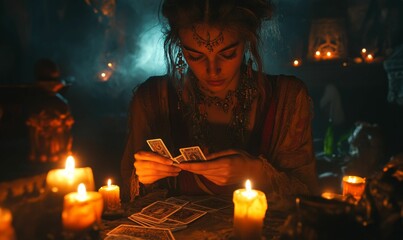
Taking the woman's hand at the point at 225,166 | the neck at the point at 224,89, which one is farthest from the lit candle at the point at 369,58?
the woman's hand at the point at 225,166

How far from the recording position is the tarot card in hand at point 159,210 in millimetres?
2000

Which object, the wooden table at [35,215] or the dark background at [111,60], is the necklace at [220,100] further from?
the dark background at [111,60]

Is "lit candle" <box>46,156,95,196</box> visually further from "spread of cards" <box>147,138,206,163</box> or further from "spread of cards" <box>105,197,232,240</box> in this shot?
"spread of cards" <box>147,138,206,163</box>

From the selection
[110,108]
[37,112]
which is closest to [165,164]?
[37,112]

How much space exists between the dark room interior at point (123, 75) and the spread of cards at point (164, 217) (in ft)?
13.2

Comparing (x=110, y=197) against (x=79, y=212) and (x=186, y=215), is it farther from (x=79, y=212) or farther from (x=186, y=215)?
(x=79, y=212)

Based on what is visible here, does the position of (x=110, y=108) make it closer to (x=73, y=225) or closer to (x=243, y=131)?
(x=243, y=131)

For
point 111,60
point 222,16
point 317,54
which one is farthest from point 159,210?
point 111,60

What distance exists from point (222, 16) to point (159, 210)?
1.47m

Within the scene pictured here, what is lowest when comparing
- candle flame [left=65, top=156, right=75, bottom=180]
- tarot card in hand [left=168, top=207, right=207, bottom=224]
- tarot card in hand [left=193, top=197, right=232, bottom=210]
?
tarot card in hand [left=168, top=207, right=207, bottom=224]

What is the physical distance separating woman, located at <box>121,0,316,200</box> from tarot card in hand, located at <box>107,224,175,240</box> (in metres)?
0.64

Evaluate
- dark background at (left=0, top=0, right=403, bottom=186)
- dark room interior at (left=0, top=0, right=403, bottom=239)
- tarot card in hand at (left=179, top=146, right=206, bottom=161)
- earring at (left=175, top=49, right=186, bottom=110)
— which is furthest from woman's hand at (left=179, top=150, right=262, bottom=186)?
dark background at (left=0, top=0, right=403, bottom=186)

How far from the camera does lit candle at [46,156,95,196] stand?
1531 mm

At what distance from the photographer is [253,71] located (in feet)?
10.1
